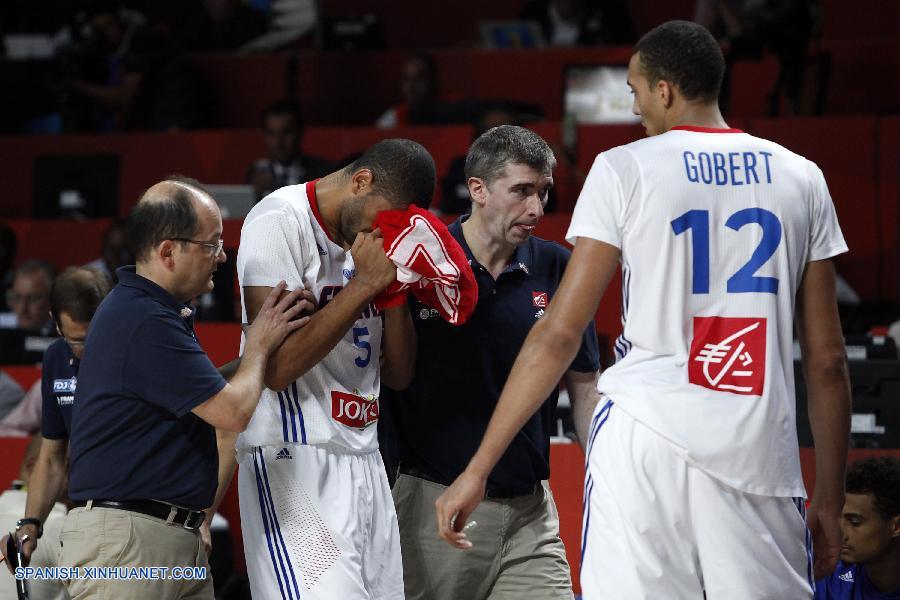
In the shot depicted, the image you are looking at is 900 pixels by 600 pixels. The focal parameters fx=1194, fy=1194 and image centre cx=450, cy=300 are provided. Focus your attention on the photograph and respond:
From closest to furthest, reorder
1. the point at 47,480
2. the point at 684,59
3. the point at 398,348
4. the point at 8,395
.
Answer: the point at 684,59
the point at 398,348
the point at 47,480
the point at 8,395

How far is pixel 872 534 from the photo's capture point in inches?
161

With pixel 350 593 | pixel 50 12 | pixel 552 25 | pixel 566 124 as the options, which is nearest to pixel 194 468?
pixel 350 593

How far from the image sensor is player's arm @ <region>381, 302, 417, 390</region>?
3344 mm

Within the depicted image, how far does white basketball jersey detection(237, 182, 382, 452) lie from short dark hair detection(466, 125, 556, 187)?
0.57 m

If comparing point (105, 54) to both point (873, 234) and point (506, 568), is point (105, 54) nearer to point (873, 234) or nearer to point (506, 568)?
point (873, 234)

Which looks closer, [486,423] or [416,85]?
[486,423]

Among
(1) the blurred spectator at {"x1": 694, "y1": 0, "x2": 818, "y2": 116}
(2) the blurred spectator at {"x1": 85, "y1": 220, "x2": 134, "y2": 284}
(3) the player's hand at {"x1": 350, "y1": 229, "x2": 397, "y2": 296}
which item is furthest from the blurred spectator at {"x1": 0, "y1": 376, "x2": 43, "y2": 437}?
(1) the blurred spectator at {"x1": 694, "y1": 0, "x2": 818, "y2": 116}

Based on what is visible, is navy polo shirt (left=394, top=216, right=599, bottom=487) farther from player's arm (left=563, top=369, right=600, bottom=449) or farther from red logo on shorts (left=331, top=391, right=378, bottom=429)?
red logo on shorts (left=331, top=391, right=378, bottom=429)

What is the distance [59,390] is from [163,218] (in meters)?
1.31

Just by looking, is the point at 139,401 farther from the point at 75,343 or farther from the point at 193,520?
the point at 75,343

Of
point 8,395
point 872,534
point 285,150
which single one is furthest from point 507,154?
point 285,150

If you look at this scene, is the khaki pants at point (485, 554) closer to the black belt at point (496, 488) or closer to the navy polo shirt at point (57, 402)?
the black belt at point (496, 488)

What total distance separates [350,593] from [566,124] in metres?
4.86

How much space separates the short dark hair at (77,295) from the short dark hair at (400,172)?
4.44ft
